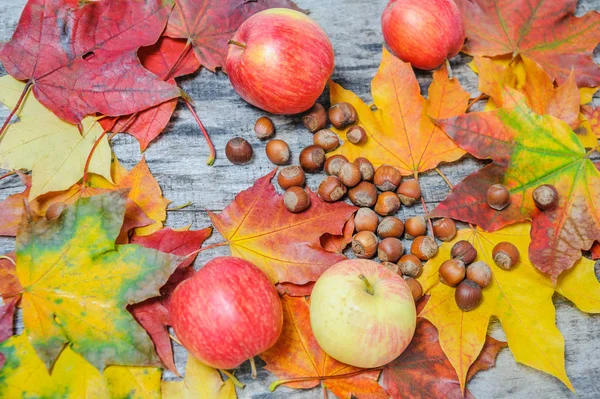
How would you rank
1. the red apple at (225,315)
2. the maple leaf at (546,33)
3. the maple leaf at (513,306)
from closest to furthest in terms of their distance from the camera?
1. the red apple at (225,315)
2. the maple leaf at (513,306)
3. the maple leaf at (546,33)

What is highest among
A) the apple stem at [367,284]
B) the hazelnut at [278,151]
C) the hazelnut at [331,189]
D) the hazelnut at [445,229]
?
the hazelnut at [278,151]

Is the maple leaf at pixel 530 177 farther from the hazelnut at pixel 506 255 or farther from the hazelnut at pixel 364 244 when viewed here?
the hazelnut at pixel 364 244

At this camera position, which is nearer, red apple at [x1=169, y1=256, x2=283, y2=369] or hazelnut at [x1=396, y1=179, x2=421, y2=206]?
red apple at [x1=169, y1=256, x2=283, y2=369]

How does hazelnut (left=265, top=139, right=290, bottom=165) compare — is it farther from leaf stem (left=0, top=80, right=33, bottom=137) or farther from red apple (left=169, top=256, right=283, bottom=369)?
leaf stem (left=0, top=80, right=33, bottom=137)

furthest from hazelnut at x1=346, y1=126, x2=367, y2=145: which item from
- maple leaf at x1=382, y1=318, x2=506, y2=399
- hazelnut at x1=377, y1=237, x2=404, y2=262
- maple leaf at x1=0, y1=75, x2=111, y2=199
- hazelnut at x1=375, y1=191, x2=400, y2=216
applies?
maple leaf at x1=0, y1=75, x2=111, y2=199

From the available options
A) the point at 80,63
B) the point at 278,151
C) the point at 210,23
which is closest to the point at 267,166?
the point at 278,151

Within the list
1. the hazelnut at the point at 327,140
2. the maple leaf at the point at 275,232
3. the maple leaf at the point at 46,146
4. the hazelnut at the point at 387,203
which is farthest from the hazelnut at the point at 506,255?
the maple leaf at the point at 46,146
